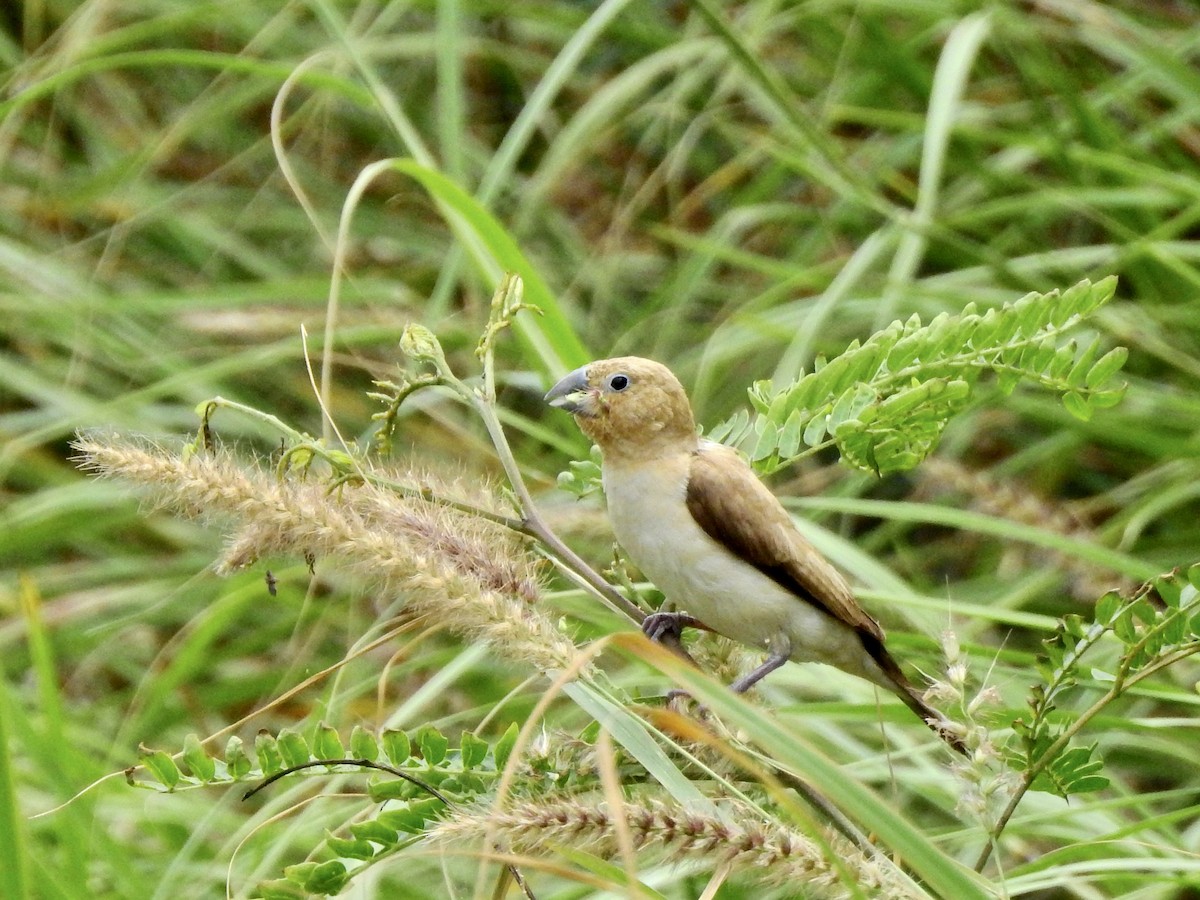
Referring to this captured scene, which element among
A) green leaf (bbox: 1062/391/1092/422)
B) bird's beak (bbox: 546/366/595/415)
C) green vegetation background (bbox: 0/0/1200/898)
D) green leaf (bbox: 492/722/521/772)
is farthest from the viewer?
green vegetation background (bbox: 0/0/1200/898)

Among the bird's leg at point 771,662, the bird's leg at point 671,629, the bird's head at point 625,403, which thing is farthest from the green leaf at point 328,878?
the bird's head at point 625,403

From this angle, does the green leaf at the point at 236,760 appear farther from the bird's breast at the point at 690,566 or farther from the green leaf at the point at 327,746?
the bird's breast at the point at 690,566

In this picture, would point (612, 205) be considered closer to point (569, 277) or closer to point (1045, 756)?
point (569, 277)

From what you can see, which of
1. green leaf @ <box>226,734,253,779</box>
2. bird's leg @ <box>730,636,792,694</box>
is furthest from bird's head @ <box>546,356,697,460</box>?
green leaf @ <box>226,734,253,779</box>

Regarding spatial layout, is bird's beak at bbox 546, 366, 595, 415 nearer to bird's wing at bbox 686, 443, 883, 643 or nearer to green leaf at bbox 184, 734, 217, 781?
bird's wing at bbox 686, 443, 883, 643

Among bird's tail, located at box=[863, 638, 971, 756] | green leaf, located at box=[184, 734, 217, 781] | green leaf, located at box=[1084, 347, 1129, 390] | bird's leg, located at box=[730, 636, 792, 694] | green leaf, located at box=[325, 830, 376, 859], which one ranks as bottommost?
bird's tail, located at box=[863, 638, 971, 756]

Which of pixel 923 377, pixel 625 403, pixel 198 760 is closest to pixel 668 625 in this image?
pixel 625 403

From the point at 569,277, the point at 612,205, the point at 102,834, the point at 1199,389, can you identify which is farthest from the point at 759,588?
the point at 612,205

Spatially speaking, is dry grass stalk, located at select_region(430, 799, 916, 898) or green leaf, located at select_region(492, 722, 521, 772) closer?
dry grass stalk, located at select_region(430, 799, 916, 898)

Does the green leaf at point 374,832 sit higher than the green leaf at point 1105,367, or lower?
lower
